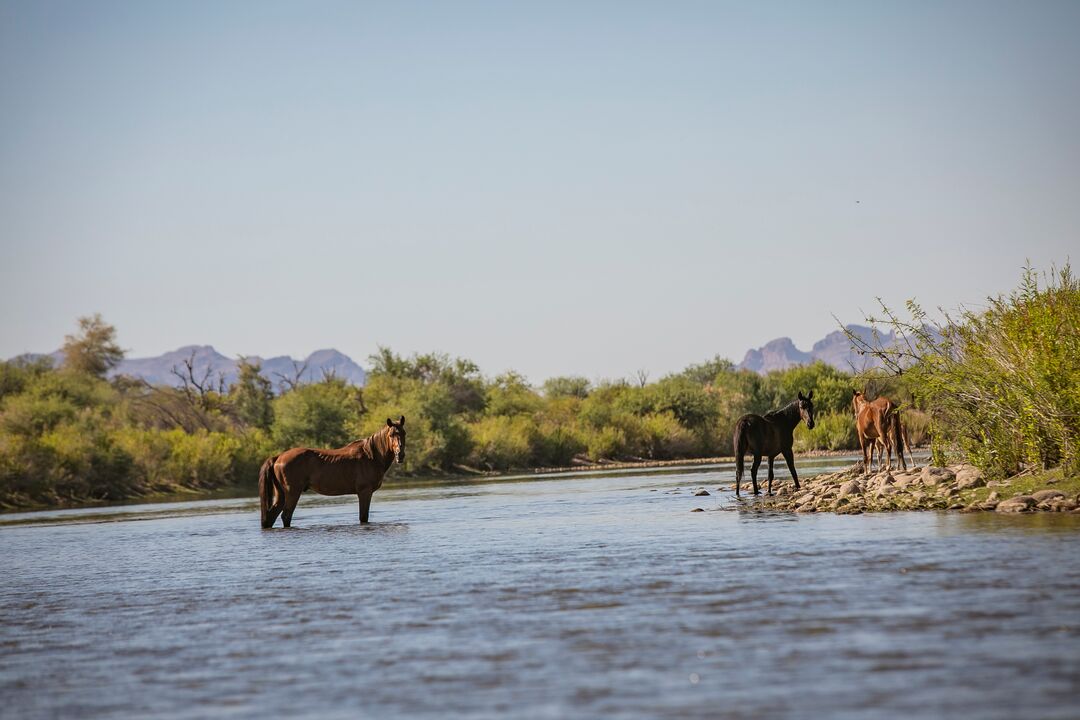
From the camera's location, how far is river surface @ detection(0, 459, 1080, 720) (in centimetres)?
690

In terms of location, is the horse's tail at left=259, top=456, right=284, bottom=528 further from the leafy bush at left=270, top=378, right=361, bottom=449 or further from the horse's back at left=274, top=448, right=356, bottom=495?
the leafy bush at left=270, top=378, right=361, bottom=449

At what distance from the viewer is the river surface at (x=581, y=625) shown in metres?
6.90

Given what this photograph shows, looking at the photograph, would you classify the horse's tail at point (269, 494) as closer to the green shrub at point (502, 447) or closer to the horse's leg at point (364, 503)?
the horse's leg at point (364, 503)

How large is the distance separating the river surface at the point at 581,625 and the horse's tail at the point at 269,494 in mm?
3201

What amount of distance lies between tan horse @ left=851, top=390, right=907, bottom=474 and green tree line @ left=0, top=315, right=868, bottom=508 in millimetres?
28167

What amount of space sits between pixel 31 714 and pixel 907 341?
48.6ft

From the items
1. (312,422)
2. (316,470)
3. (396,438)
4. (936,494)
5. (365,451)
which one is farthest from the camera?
(312,422)

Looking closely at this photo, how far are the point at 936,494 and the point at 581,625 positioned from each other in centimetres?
982

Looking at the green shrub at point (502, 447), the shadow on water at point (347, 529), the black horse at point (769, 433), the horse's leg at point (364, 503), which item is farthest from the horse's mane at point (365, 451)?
the green shrub at point (502, 447)

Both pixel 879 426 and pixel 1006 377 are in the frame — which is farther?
pixel 879 426

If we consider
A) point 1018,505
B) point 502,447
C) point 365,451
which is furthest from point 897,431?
point 502,447

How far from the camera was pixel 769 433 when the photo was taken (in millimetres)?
23234

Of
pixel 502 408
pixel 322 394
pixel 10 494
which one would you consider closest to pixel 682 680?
pixel 10 494

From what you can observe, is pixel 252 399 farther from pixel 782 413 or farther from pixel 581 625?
pixel 581 625
